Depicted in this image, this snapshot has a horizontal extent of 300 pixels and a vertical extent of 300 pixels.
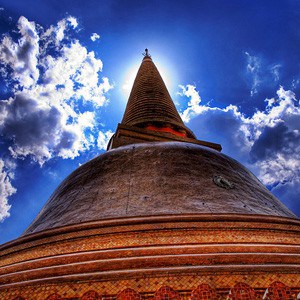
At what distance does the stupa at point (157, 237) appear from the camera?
10.3ft

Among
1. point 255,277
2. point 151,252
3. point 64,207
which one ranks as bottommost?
point 255,277

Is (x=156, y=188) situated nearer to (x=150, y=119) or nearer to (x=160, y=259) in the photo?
(x=160, y=259)

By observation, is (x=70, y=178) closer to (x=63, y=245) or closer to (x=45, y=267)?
(x=63, y=245)

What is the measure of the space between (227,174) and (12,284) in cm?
417

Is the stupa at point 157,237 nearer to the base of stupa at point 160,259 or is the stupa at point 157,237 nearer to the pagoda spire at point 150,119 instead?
the base of stupa at point 160,259

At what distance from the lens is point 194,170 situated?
19.1ft

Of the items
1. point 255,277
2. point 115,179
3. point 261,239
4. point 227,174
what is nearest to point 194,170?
point 227,174

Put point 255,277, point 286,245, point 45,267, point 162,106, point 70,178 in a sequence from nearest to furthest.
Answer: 1. point 255,277
2. point 45,267
3. point 286,245
4. point 70,178
5. point 162,106

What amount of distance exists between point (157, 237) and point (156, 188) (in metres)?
1.28

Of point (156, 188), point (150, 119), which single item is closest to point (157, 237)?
point (156, 188)

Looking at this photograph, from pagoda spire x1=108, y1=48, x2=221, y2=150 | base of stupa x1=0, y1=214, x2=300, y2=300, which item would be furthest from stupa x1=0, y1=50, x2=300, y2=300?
pagoda spire x1=108, y1=48, x2=221, y2=150

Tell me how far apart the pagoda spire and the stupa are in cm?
212

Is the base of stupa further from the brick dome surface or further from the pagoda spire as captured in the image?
the pagoda spire

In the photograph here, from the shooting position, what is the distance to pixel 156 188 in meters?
5.18
